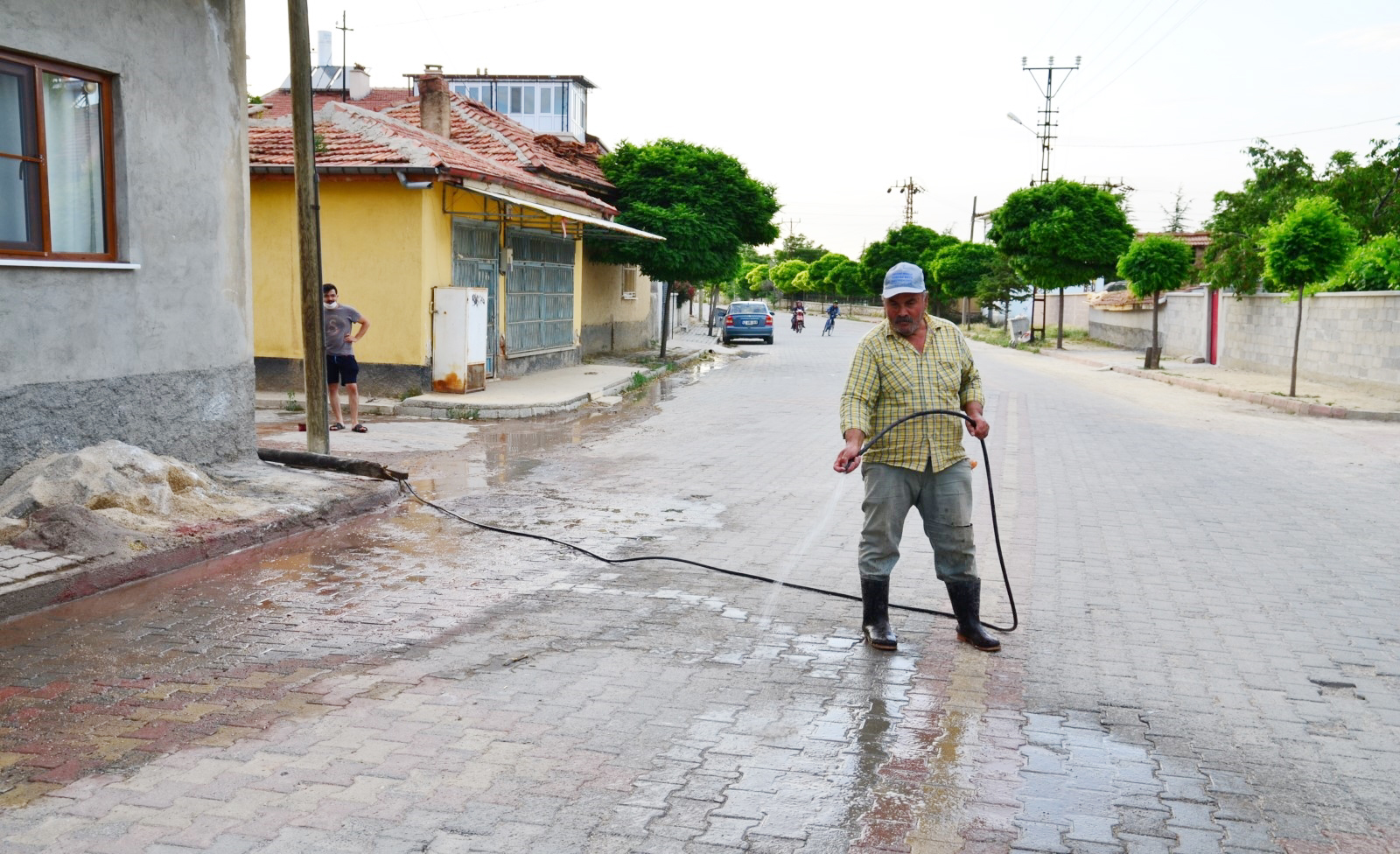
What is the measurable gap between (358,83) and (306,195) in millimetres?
27736

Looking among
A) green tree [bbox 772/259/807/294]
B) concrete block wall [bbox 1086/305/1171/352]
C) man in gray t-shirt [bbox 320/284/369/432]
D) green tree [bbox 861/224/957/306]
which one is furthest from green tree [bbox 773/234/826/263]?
man in gray t-shirt [bbox 320/284/369/432]

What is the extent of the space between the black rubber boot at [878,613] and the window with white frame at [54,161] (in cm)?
591

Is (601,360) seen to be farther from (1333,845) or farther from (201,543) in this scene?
(1333,845)

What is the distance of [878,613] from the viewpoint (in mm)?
5461

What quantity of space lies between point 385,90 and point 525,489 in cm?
4496

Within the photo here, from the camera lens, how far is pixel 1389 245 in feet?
68.9

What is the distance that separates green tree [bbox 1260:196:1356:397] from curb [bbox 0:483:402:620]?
17.6 meters

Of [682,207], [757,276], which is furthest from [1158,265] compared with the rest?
[757,276]

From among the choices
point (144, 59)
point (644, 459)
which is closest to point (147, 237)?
point (144, 59)

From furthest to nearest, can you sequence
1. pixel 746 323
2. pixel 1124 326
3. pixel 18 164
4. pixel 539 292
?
pixel 746 323, pixel 1124 326, pixel 539 292, pixel 18 164

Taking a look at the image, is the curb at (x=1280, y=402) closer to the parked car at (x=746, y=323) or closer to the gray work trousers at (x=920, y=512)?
the gray work trousers at (x=920, y=512)

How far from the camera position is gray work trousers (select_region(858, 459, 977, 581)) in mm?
5312

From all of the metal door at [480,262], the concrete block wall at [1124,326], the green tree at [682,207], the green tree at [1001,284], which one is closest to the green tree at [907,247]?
the green tree at [1001,284]

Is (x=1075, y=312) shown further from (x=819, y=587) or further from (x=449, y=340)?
(x=819, y=587)
